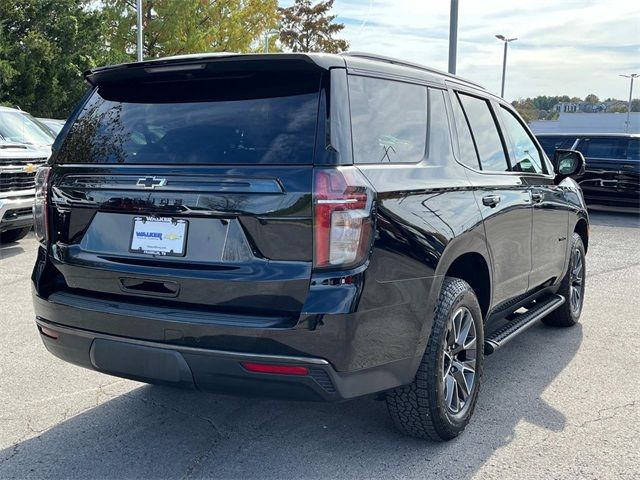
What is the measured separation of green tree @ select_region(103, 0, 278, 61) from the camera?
86.9ft

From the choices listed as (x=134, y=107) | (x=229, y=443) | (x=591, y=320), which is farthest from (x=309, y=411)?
(x=591, y=320)

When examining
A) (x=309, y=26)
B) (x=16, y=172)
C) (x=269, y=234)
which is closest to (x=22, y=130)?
(x=16, y=172)

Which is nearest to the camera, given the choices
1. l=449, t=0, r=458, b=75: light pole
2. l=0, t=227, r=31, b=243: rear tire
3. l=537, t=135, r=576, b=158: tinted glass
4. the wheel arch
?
the wheel arch

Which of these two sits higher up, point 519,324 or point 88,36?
point 88,36

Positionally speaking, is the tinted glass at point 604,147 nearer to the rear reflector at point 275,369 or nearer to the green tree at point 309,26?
the rear reflector at point 275,369

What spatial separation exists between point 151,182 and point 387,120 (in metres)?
1.12

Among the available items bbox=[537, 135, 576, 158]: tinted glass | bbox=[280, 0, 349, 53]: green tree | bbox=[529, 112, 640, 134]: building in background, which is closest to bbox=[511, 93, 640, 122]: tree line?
bbox=[529, 112, 640, 134]: building in background

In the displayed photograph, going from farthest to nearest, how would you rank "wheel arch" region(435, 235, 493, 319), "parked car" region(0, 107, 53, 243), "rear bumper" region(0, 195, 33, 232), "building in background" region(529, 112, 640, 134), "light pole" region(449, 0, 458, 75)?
"building in background" region(529, 112, 640, 134) < "light pole" region(449, 0, 458, 75) < "parked car" region(0, 107, 53, 243) < "rear bumper" region(0, 195, 33, 232) < "wheel arch" region(435, 235, 493, 319)

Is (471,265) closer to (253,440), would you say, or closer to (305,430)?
(305,430)

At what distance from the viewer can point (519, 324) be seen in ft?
13.8

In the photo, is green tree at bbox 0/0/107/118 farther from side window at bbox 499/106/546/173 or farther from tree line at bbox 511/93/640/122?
tree line at bbox 511/93/640/122

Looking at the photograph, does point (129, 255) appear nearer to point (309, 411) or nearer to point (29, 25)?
point (309, 411)

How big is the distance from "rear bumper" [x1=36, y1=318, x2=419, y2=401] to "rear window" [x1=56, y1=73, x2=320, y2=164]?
807 millimetres

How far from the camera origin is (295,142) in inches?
107
